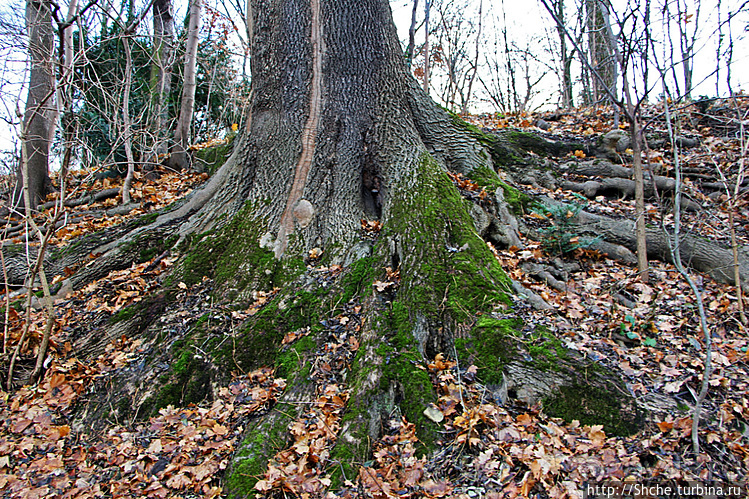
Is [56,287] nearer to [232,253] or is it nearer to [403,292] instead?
[232,253]

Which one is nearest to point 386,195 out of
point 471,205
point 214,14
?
point 471,205

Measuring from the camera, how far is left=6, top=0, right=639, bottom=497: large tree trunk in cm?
308

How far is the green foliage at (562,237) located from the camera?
16.3 feet

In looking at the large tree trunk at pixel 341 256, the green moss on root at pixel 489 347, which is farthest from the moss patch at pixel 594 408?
the green moss on root at pixel 489 347

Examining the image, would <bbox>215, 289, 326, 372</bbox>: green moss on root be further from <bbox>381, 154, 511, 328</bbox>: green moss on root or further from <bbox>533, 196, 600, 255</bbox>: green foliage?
<bbox>533, 196, 600, 255</bbox>: green foliage

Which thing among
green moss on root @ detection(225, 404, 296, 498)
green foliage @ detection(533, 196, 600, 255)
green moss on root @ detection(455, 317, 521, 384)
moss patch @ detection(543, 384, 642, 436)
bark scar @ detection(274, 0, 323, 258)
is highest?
bark scar @ detection(274, 0, 323, 258)

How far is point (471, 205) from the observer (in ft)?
16.9

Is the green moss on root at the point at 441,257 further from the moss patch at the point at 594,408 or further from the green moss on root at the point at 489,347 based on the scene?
the moss patch at the point at 594,408

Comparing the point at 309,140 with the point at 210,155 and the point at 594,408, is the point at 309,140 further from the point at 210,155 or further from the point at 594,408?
the point at 210,155

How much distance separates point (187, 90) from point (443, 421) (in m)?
8.77

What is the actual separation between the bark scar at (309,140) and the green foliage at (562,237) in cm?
310

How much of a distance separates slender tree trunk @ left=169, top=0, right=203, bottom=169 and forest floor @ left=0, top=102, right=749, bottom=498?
4.77m

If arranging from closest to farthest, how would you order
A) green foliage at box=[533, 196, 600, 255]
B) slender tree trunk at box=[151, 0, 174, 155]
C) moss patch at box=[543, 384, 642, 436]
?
moss patch at box=[543, 384, 642, 436], green foliage at box=[533, 196, 600, 255], slender tree trunk at box=[151, 0, 174, 155]

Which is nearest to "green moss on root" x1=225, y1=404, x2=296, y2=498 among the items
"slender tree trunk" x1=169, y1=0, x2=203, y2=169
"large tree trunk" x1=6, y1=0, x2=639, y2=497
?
"large tree trunk" x1=6, y1=0, x2=639, y2=497
